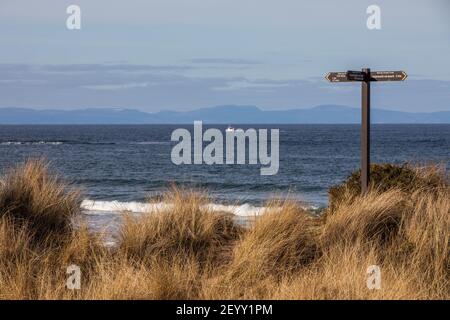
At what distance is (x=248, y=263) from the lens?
7.61 metres

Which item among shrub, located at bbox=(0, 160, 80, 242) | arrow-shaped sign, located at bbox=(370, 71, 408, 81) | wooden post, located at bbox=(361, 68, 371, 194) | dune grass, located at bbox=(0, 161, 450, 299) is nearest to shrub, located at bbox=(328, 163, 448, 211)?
wooden post, located at bbox=(361, 68, 371, 194)

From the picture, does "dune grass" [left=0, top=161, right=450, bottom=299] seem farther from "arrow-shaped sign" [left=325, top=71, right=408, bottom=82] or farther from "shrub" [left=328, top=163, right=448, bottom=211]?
"arrow-shaped sign" [left=325, top=71, right=408, bottom=82]

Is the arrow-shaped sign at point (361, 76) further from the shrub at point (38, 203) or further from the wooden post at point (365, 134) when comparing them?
the shrub at point (38, 203)

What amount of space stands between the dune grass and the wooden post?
1.44 ft

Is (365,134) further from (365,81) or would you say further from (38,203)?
(38,203)

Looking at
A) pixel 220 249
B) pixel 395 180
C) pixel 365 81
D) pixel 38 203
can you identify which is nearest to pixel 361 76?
pixel 365 81

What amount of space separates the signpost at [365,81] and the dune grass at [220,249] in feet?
1.73

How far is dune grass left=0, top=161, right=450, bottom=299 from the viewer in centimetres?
667

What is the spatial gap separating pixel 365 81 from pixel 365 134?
0.83 m

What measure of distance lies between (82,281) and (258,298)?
2.08m

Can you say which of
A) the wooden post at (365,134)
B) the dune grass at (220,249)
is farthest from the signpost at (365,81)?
the dune grass at (220,249)

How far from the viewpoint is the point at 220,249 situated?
28.8ft

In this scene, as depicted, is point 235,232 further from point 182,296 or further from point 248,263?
point 182,296

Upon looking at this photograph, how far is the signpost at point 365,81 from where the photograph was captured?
10.2 metres
